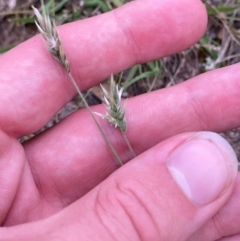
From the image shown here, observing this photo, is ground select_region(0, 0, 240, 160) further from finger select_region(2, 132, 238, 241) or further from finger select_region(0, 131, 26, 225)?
finger select_region(2, 132, 238, 241)

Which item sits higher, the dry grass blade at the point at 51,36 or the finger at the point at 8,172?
the dry grass blade at the point at 51,36

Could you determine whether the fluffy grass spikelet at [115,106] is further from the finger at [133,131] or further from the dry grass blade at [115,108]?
the finger at [133,131]

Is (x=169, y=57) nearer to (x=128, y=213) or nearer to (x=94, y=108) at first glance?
(x=94, y=108)

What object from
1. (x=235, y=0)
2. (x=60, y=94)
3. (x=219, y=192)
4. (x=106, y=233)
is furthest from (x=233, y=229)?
(x=235, y=0)

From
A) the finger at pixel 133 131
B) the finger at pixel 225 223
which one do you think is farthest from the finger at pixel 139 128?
the finger at pixel 225 223

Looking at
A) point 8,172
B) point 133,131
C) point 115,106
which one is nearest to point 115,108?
point 115,106
